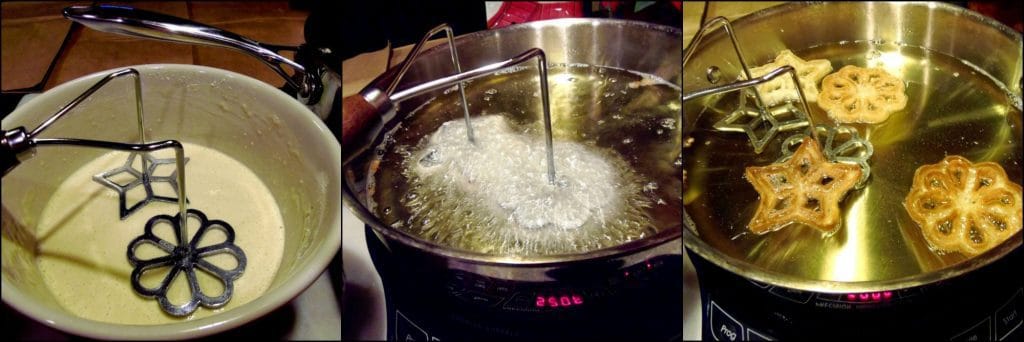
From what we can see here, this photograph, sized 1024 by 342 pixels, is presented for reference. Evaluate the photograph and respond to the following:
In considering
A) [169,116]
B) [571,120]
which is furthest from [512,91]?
[169,116]

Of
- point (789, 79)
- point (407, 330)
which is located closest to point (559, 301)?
point (407, 330)

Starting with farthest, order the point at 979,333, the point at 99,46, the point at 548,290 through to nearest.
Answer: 1. the point at 99,46
2. the point at 979,333
3. the point at 548,290

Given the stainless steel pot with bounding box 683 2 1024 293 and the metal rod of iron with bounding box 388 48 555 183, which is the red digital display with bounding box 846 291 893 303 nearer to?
the stainless steel pot with bounding box 683 2 1024 293

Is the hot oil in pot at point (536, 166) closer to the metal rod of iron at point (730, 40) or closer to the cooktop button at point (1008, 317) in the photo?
the metal rod of iron at point (730, 40)

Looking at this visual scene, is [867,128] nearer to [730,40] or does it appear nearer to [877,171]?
[877,171]

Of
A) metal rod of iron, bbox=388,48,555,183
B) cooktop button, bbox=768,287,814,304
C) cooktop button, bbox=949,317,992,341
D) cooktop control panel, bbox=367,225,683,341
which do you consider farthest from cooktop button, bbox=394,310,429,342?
cooktop button, bbox=949,317,992,341

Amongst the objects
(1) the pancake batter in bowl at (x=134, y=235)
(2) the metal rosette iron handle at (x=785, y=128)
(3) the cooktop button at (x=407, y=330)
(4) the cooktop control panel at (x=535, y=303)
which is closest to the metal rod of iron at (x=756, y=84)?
(2) the metal rosette iron handle at (x=785, y=128)
